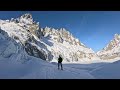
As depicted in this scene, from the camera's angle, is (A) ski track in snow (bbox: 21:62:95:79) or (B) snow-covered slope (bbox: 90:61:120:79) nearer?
(A) ski track in snow (bbox: 21:62:95:79)

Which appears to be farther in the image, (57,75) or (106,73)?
(106,73)

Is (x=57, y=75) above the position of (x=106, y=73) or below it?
below

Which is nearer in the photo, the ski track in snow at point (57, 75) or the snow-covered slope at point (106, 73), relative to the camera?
the ski track in snow at point (57, 75)
